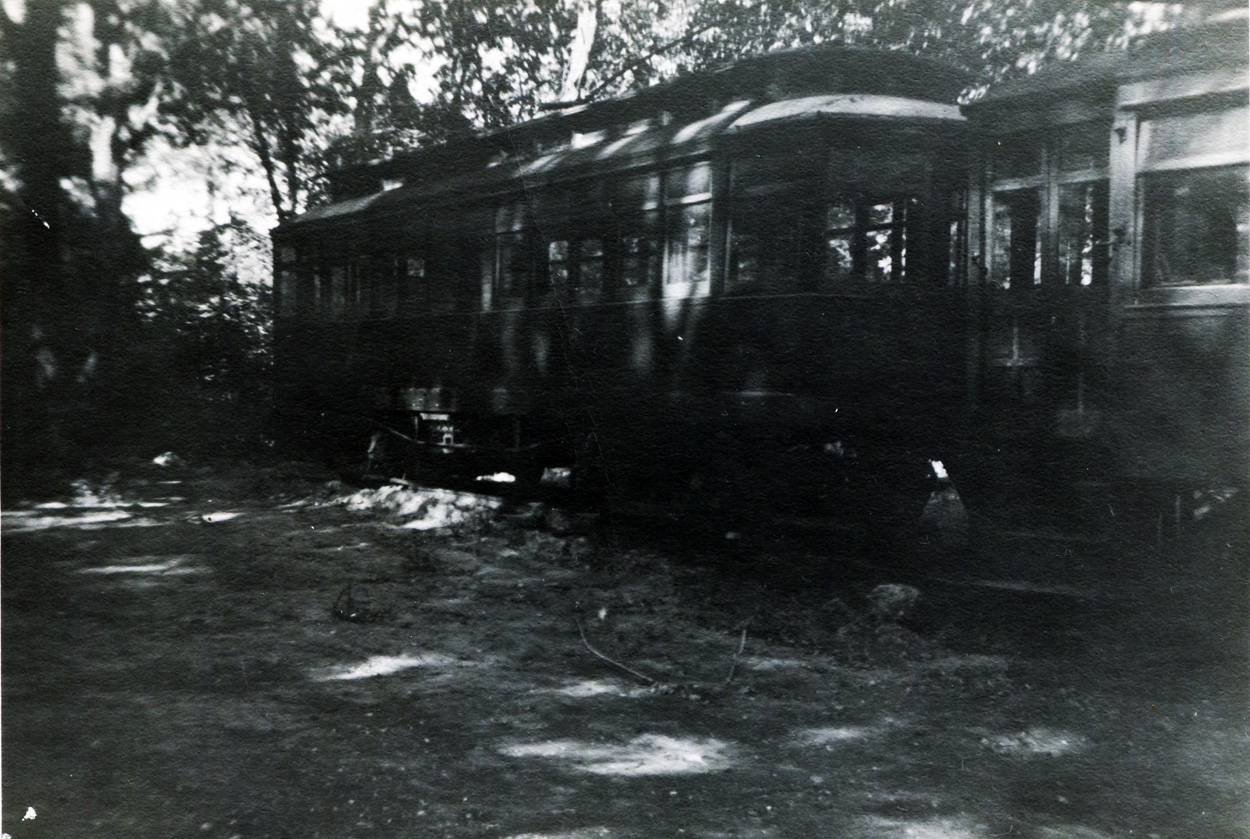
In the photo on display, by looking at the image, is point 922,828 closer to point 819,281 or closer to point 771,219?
point 819,281

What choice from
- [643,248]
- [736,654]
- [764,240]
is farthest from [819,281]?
[736,654]

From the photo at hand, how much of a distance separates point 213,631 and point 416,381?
1.25 m

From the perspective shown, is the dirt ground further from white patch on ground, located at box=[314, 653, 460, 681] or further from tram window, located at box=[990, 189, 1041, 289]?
tram window, located at box=[990, 189, 1041, 289]

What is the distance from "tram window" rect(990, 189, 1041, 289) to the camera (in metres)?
3.01

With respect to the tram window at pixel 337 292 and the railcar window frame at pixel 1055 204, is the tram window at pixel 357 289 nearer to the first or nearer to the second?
the tram window at pixel 337 292

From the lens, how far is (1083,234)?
3.07 m

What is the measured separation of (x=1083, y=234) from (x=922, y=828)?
7.42 ft

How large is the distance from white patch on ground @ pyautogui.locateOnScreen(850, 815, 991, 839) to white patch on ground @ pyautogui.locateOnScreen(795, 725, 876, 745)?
0.29 meters

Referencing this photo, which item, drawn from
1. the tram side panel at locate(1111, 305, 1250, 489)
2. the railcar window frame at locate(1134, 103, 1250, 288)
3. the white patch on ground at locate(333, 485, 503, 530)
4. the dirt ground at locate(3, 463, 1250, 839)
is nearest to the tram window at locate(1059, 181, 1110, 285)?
the railcar window frame at locate(1134, 103, 1250, 288)

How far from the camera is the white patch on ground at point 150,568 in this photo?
2.62m

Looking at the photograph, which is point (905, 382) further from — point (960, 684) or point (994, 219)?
point (960, 684)

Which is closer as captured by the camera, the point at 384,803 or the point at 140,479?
the point at 384,803

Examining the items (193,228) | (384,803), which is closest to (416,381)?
(193,228)

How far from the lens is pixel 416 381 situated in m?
3.39
